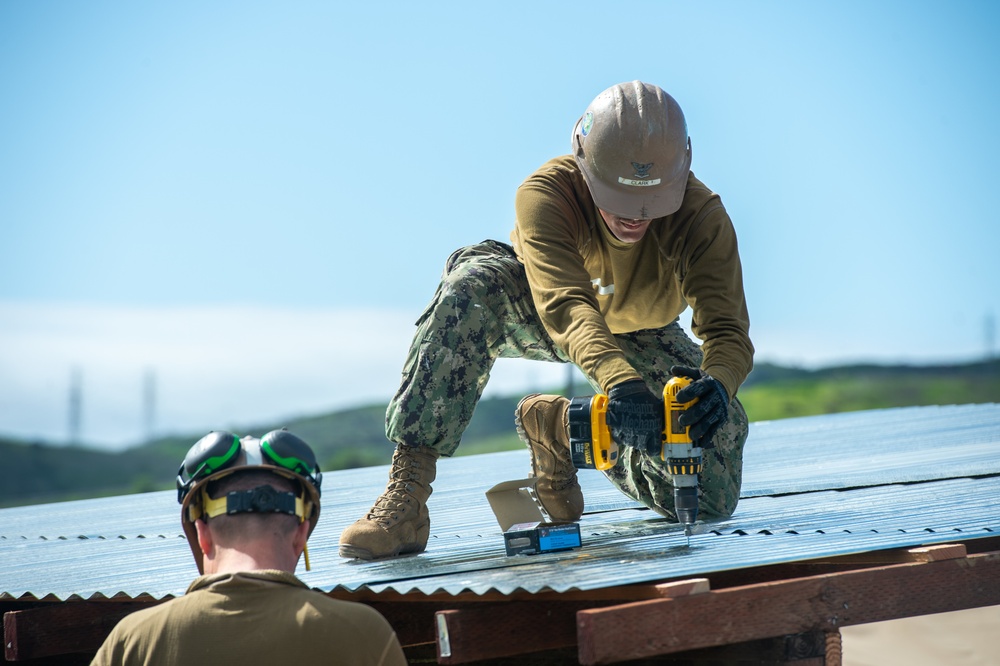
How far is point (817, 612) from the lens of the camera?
98.9 inches

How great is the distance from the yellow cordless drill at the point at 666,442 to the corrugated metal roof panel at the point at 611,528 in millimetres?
163

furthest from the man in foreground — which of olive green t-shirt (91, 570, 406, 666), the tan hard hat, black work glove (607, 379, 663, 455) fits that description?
the tan hard hat

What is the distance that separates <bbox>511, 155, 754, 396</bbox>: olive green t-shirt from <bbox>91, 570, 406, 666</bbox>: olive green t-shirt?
1.26 meters

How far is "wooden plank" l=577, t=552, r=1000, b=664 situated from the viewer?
2189mm

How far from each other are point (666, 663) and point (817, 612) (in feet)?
1.82

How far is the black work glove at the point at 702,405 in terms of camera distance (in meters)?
2.89

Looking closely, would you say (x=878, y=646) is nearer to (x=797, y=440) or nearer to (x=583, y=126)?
(x=797, y=440)

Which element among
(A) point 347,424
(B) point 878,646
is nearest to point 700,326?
(B) point 878,646

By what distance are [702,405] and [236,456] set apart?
1.36 meters

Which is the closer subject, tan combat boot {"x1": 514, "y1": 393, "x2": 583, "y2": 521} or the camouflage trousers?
the camouflage trousers

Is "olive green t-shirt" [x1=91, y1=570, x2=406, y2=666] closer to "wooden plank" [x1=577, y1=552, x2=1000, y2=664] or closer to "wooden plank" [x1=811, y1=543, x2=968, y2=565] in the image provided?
"wooden plank" [x1=577, y1=552, x2=1000, y2=664]

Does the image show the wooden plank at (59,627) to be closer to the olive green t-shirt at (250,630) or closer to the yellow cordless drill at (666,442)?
the olive green t-shirt at (250,630)

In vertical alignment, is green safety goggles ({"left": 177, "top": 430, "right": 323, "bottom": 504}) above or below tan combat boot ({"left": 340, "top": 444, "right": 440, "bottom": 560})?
above

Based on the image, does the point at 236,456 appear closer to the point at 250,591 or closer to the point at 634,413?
the point at 250,591
